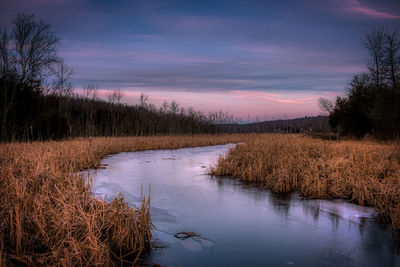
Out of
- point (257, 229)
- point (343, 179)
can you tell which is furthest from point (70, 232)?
point (343, 179)

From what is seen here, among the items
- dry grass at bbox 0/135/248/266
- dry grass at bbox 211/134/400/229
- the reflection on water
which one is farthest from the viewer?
dry grass at bbox 211/134/400/229

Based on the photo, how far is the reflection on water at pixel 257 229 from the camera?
386cm

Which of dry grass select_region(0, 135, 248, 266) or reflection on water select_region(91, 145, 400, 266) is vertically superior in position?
dry grass select_region(0, 135, 248, 266)

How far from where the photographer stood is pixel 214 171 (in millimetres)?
10328

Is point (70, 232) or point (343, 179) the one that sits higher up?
point (343, 179)

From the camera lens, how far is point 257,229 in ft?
16.5

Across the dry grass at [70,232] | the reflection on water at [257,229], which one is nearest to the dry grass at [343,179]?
the reflection on water at [257,229]

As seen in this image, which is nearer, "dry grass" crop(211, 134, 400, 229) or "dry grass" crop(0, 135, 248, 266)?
"dry grass" crop(0, 135, 248, 266)

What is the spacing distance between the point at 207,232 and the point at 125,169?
7361 millimetres

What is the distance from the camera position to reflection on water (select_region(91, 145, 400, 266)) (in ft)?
12.7

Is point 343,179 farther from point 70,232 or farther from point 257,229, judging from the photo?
point 70,232

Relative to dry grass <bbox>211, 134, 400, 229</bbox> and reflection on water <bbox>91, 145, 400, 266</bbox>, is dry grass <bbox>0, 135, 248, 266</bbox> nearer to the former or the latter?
reflection on water <bbox>91, 145, 400, 266</bbox>

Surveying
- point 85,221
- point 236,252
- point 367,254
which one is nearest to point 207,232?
point 236,252

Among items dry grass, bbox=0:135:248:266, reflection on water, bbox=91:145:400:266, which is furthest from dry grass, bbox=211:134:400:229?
dry grass, bbox=0:135:248:266
